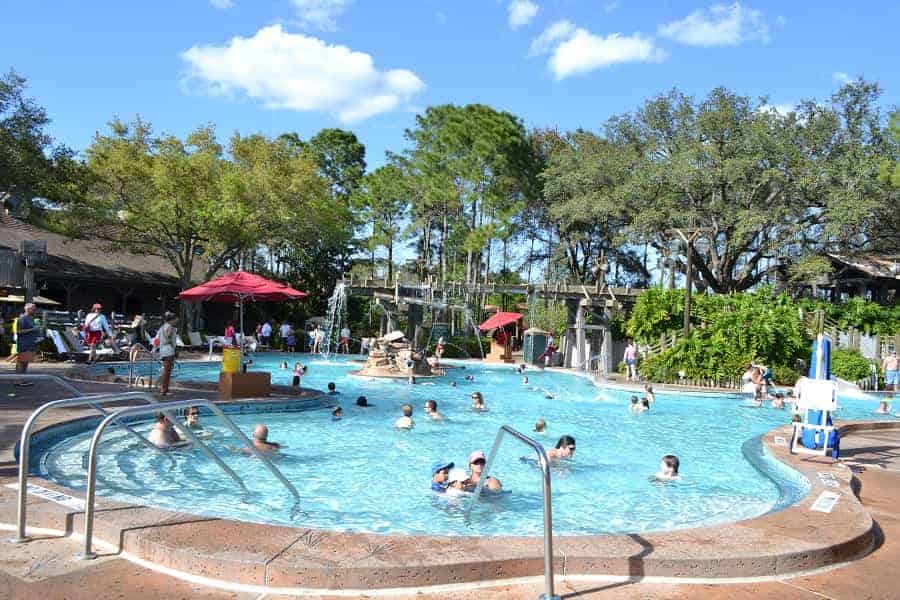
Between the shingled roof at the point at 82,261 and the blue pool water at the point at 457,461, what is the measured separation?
21.1 meters

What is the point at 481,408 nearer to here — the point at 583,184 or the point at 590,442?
the point at 590,442

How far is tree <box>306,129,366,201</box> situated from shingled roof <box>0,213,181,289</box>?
20120 mm

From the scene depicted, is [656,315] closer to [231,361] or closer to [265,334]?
[231,361]

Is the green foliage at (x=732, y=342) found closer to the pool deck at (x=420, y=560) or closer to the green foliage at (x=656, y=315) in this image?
the green foliage at (x=656, y=315)

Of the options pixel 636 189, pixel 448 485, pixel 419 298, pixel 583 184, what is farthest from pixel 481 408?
pixel 583 184

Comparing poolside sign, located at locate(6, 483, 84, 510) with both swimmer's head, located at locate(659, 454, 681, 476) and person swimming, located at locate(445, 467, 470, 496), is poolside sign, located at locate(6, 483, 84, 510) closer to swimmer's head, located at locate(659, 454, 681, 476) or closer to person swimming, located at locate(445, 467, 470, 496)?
person swimming, located at locate(445, 467, 470, 496)

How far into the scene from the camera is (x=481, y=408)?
1588cm

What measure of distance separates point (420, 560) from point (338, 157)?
52695 millimetres

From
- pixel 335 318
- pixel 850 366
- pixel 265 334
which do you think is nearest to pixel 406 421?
pixel 850 366

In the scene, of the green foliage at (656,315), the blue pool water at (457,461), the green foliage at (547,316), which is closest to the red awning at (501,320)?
the green foliage at (547,316)

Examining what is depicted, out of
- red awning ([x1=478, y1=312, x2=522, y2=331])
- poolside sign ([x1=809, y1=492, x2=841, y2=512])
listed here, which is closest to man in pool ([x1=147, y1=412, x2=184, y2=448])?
poolside sign ([x1=809, y1=492, x2=841, y2=512])

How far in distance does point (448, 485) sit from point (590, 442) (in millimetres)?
5423

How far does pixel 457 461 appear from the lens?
11.1 m

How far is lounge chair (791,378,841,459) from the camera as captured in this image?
8.89m
